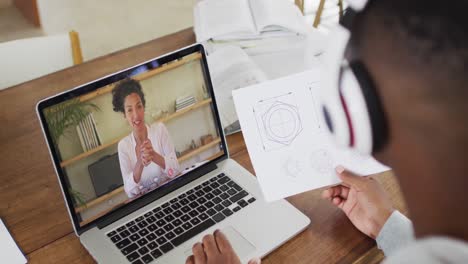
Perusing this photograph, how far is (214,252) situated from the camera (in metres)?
0.83

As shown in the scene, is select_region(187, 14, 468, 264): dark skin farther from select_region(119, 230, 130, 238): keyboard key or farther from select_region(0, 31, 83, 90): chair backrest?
select_region(0, 31, 83, 90): chair backrest

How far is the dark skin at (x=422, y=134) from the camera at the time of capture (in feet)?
1.25

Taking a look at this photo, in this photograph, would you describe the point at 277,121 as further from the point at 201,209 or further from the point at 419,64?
the point at 419,64

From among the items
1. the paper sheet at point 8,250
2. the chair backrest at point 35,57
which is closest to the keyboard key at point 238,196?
the paper sheet at point 8,250

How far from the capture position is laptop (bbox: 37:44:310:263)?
2.81 feet

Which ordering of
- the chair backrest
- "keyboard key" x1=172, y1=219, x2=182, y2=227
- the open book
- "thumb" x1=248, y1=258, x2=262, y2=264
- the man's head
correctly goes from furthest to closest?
the chair backrest → the open book → "keyboard key" x1=172, y1=219, x2=182, y2=227 → "thumb" x1=248, y1=258, x2=262, y2=264 → the man's head

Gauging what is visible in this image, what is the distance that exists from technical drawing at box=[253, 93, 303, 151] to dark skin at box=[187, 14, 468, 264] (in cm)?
46

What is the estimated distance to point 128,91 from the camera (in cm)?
89

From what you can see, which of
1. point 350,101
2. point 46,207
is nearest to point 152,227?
point 46,207

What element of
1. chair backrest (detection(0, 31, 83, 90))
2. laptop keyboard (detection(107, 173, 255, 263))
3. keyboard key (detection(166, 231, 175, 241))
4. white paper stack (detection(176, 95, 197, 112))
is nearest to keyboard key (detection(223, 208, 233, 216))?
laptop keyboard (detection(107, 173, 255, 263))

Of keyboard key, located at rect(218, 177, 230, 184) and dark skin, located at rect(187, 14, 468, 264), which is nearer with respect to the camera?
dark skin, located at rect(187, 14, 468, 264)

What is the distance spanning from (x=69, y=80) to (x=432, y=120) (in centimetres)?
105

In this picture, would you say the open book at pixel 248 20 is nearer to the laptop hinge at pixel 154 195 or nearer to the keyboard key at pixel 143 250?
the laptop hinge at pixel 154 195

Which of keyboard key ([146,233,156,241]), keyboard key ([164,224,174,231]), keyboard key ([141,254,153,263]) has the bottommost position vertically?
keyboard key ([141,254,153,263])
